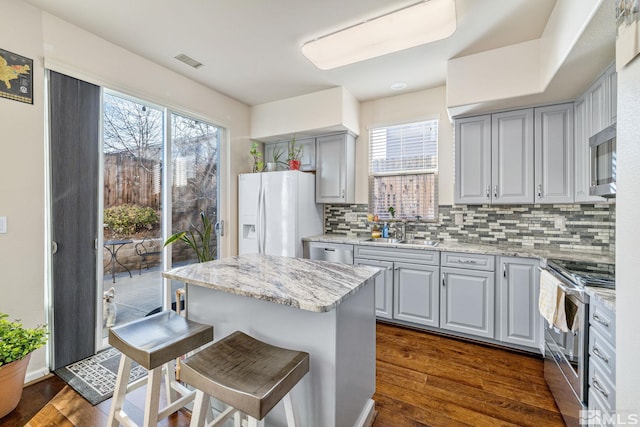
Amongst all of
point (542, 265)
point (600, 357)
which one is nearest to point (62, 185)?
point (600, 357)

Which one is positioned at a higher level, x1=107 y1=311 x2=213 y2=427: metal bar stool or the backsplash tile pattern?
the backsplash tile pattern

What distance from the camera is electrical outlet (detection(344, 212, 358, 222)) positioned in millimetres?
3883

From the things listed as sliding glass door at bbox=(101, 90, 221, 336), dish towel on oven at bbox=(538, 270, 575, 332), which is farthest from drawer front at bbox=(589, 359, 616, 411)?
sliding glass door at bbox=(101, 90, 221, 336)

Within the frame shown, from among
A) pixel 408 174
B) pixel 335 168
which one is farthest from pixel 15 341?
pixel 408 174

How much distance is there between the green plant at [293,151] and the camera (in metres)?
3.91

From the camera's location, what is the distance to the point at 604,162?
1.75 meters

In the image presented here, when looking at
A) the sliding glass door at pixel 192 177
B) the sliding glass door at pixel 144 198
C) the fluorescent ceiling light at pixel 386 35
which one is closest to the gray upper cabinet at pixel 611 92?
the fluorescent ceiling light at pixel 386 35

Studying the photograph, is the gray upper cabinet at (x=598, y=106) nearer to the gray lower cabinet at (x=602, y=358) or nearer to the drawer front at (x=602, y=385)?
the gray lower cabinet at (x=602, y=358)

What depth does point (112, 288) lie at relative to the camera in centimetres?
272

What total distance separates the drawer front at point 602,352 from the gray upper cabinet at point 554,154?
1580 mm

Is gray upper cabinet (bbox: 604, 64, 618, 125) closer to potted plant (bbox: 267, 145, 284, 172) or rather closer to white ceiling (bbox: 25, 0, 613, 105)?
white ceiling (bbox: 25, 0, 613, 105)

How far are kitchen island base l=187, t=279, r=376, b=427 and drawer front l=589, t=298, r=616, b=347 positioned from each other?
3.52 ft

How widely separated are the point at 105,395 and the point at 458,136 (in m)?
3.70

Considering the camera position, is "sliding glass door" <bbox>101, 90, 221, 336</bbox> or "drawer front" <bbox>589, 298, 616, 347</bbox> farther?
"sliding glass door" <bbox>101, 90, 221, 336</bbox>
